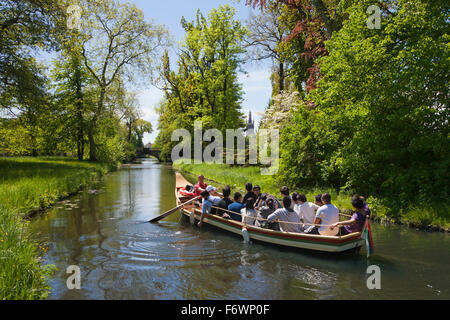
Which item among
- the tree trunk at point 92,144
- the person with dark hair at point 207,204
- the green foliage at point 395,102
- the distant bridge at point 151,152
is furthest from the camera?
the distant bridge at point 151,152

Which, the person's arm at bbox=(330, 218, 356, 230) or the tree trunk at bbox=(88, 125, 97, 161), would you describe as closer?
the person's arm at bbox=(330, 218, 356, 230)

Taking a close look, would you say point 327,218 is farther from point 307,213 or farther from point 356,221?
point 307,213

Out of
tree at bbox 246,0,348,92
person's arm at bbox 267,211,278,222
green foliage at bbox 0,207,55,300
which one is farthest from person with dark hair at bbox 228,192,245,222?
tree at bbox 246,0,348,92

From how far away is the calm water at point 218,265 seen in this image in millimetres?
5617

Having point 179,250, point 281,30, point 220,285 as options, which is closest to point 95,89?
point 281,30

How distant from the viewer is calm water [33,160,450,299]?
5.62 meters

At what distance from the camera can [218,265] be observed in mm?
7004

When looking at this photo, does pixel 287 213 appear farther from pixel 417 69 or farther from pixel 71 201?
pixel 71 201

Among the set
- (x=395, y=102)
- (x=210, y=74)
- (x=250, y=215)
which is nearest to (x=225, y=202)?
(x=250, y=215)

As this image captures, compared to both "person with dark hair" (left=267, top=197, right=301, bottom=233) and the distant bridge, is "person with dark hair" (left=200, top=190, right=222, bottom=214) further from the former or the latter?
the distant bridge

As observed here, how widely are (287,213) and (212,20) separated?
30.1 meters

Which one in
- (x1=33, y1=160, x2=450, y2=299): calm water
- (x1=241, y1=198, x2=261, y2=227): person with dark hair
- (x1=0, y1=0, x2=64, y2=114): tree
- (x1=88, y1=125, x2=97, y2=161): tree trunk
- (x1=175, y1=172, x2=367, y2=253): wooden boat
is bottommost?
(x1=33, y1=160, x2=450, y2=299): calm water

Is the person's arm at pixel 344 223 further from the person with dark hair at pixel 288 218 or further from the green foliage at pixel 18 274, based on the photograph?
the green foliage at pixel 18 274

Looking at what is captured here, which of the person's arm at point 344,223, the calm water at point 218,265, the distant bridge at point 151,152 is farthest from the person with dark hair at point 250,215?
the distant bridge at point 151,152
